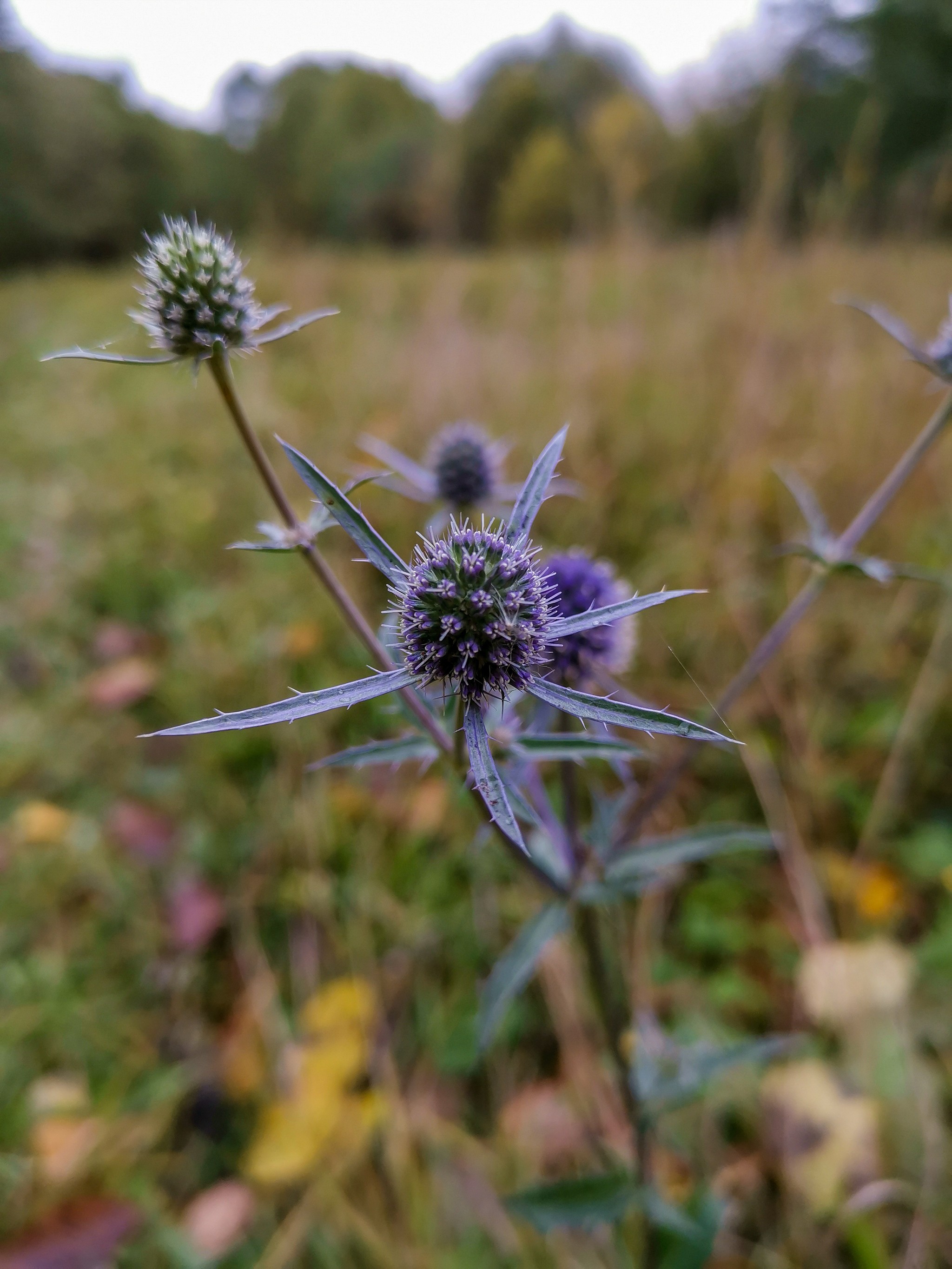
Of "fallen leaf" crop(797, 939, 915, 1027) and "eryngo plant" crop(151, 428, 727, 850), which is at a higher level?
"eryngo plant" crop(151, 428, 727, 850)

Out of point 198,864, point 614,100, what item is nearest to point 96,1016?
point 198,864

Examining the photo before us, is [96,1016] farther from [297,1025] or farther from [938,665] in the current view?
[938,665]

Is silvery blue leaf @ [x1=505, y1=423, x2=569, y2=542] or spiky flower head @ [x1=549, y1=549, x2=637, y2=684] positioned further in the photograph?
spiky flower head @ [x1=549, y1=549, x2=637, y2=684]

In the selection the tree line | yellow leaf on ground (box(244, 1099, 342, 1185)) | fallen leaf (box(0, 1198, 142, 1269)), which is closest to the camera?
fallen leaf (box(0, 1198, 142, 1269))

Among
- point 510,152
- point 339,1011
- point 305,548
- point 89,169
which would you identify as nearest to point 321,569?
point 305,548

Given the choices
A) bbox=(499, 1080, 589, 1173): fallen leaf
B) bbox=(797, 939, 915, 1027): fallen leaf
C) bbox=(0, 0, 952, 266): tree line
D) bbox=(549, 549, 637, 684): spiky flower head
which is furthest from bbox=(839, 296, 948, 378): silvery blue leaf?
bbox=(0, 0, 952, 266): tree line

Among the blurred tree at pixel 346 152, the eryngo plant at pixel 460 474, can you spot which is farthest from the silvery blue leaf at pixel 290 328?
the blurred tree at pixel 346 152

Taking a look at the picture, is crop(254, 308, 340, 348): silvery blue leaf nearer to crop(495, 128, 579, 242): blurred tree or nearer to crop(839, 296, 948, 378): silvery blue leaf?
crop(839, 296, 948, 378): silvery blue leaf
